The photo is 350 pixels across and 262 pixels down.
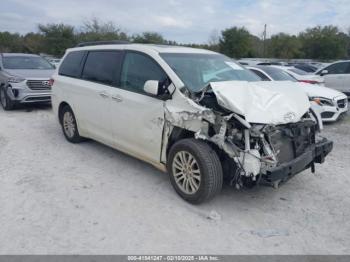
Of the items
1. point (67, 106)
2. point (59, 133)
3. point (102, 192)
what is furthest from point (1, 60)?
point (102, 192)

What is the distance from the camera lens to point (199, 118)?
144 inches

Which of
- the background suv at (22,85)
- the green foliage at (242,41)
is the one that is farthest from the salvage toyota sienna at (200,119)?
the green foliage at (242,41)

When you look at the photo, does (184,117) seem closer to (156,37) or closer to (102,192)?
(102,192)

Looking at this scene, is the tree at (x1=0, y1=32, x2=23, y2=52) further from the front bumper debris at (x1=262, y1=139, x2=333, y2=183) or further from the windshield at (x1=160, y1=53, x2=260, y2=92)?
the front bumper debris at (x1=262, y1=139, x2=333, y2=183)

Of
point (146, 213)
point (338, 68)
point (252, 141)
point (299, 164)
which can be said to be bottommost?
point (146, 213)

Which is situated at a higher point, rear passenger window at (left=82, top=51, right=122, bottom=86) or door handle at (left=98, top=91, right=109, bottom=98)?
rear passenger window at (left=82, top=51, right=122, bottom=86)

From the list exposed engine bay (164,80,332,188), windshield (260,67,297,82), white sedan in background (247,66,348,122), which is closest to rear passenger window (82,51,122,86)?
exposed engine bay (164,80,332,188)

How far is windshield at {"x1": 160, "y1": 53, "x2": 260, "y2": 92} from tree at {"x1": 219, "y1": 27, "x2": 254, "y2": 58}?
1779 inches

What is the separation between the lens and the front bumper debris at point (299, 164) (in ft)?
11.1

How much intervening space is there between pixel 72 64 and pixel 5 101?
4.91m

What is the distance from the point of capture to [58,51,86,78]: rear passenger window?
19.2 feet

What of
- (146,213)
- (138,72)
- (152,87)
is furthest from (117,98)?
(146,213)

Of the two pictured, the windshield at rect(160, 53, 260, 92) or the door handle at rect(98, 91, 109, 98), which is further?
the door handle at rect(98, 91, 109, 98)

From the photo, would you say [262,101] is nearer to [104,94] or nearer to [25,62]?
[104,94]
